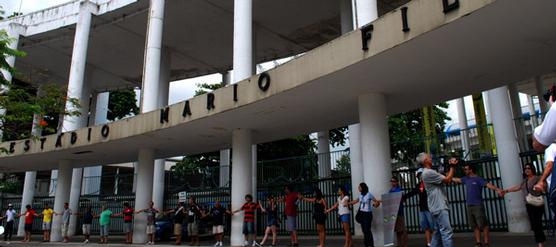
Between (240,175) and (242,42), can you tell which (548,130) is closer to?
(240,175)

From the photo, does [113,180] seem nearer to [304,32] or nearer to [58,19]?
[58,19]

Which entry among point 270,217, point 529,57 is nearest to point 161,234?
point 270,217

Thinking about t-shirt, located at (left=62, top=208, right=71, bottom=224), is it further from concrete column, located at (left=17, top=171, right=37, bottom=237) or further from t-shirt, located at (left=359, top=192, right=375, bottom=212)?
t-shirt, located at (left=359, top=192, right=375, bottom=212)

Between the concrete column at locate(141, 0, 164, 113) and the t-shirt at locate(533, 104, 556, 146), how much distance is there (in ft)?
49.3

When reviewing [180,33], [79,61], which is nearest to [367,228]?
[79,61]

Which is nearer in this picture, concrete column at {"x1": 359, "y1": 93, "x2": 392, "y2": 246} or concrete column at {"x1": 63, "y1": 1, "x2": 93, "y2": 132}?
concrete column at {"x1": 359, "y1": 93, "x2": 392, "y2": 246}

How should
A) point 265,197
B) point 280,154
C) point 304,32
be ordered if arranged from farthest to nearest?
point 280,154 → point 304,32 → point 265,197

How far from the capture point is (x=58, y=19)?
908 inches

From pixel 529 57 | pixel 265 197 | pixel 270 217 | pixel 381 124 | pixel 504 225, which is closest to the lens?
pixel 529 57

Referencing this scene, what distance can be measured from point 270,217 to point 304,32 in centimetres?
1252

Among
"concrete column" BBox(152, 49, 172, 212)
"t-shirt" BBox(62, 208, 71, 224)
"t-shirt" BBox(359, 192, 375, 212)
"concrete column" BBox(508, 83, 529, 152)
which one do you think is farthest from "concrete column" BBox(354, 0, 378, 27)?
"concrete column" BBox(152, 49, 172, 212)

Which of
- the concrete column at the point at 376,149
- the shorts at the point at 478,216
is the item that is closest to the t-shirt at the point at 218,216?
the concrete column at the point at 376,149

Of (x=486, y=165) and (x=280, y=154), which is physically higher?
(x=280, y=154)

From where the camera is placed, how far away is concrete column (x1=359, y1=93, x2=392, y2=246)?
34.9 feet
